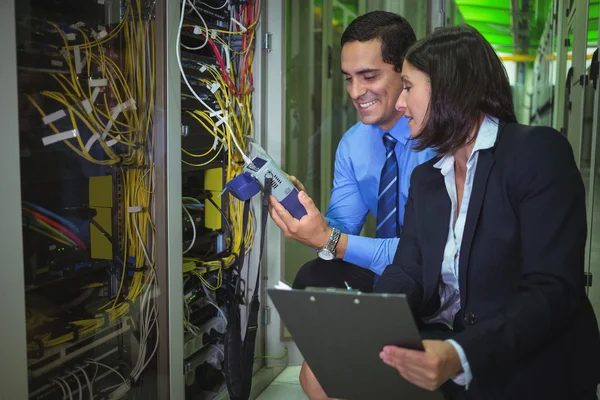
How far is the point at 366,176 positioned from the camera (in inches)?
82.7

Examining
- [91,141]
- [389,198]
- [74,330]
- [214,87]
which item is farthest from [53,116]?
[389,198]

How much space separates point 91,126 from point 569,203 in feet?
4.03

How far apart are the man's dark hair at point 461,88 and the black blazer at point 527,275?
65 mm

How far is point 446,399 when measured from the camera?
1.33 meters

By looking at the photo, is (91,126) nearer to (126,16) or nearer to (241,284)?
(126,16)

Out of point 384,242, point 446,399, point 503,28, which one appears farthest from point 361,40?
point 503,28

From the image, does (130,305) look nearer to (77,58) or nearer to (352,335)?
(77,58)

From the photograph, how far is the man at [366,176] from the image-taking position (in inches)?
73.3

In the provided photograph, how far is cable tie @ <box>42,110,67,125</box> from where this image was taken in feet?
4.66

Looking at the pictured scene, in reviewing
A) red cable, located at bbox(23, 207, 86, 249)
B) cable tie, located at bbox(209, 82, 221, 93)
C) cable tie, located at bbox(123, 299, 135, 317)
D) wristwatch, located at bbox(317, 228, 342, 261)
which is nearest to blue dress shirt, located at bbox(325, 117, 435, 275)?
wristwatch, located at bbox(317, 228, 342, 261)

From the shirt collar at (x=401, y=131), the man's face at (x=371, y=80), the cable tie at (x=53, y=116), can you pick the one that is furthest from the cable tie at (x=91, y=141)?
the shirt collar at (x=401, y=131)

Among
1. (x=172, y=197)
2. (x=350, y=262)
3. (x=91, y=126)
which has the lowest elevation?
(x=350, y=262)

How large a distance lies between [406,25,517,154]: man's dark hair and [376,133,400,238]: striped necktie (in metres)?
0.65

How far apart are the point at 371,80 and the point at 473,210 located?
847 mm
